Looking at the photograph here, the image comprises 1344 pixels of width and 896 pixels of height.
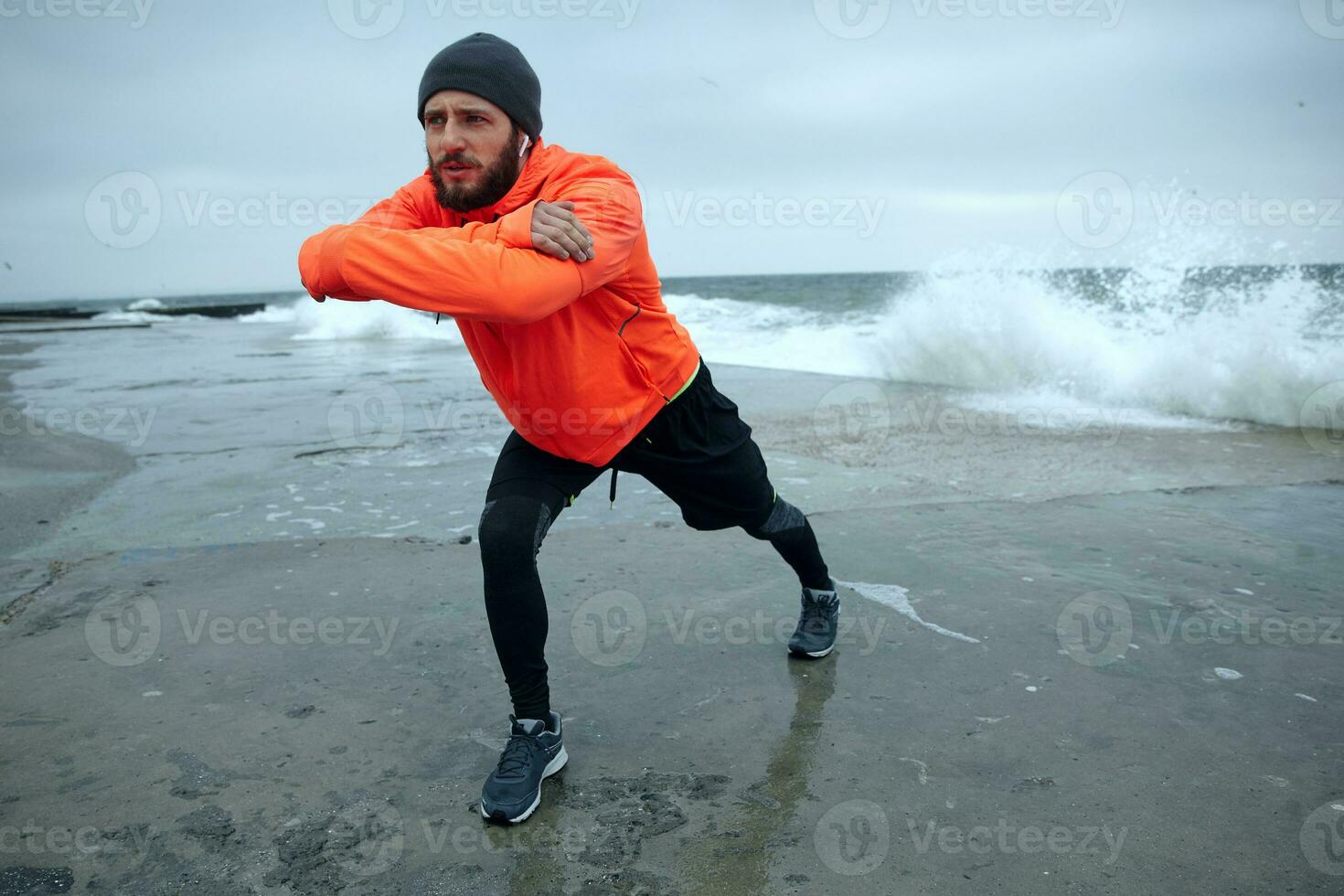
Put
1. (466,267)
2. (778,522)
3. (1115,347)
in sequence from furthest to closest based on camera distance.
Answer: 1. (1115,347)
2. (778,522)
3. (466,267)

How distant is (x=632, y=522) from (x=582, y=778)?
2.07 meters

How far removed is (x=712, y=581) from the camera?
3.42 metres

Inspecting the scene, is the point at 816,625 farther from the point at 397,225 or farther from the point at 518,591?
the point at 397,225

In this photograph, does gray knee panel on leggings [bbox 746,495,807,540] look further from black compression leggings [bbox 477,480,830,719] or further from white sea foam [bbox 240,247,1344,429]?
white sea foam [bbox 240,247,1344,429]

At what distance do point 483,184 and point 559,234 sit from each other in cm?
39

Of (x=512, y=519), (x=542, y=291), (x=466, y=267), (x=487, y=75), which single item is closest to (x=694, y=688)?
(x=512, y=519)

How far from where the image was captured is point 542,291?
6.20 feet

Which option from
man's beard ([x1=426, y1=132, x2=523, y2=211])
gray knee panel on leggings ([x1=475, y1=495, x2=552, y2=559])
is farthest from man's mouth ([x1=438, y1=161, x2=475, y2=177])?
gray knee panel on leggings ([x1=475, y1=495, x2=552, y2=559])

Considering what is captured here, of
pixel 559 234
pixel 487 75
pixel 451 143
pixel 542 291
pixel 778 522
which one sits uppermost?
pixel 487 75

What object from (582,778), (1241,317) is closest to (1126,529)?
(582,778)

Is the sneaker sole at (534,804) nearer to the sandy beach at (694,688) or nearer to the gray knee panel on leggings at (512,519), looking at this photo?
the sandy beach at (694,688)

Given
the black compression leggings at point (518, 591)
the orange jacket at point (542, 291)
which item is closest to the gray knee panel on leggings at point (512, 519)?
the black compression leggings at point (518, 591)

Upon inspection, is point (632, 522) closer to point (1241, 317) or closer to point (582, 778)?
point (582, 778)

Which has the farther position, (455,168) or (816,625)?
(816,625)
